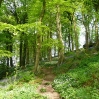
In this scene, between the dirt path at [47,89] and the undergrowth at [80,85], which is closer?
the undergrowth at [80,85]

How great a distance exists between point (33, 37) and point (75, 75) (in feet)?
45.1

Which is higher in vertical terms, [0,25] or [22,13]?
[22,13]

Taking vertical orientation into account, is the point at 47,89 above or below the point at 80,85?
below

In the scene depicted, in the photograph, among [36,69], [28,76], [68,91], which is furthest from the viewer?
[36,69]

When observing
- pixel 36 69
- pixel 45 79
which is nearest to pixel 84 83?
pixel 45 79

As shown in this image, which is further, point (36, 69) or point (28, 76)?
point (36, 69)

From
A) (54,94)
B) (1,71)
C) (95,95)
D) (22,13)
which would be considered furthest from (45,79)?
(22,13)

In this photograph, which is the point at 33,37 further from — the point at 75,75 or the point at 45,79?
the point at 75,75

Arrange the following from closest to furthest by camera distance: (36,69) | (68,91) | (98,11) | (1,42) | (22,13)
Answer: (68,91) < (36,69) < (98,11) < (1,42) < (22,13)

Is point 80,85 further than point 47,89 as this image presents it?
No

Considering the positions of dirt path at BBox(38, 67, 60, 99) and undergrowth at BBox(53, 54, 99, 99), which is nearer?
undergrowth at BBox(53, 54, 99, 99)

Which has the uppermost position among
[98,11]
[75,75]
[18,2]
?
[18,2]

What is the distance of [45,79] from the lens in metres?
20.8

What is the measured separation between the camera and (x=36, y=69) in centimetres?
2278
